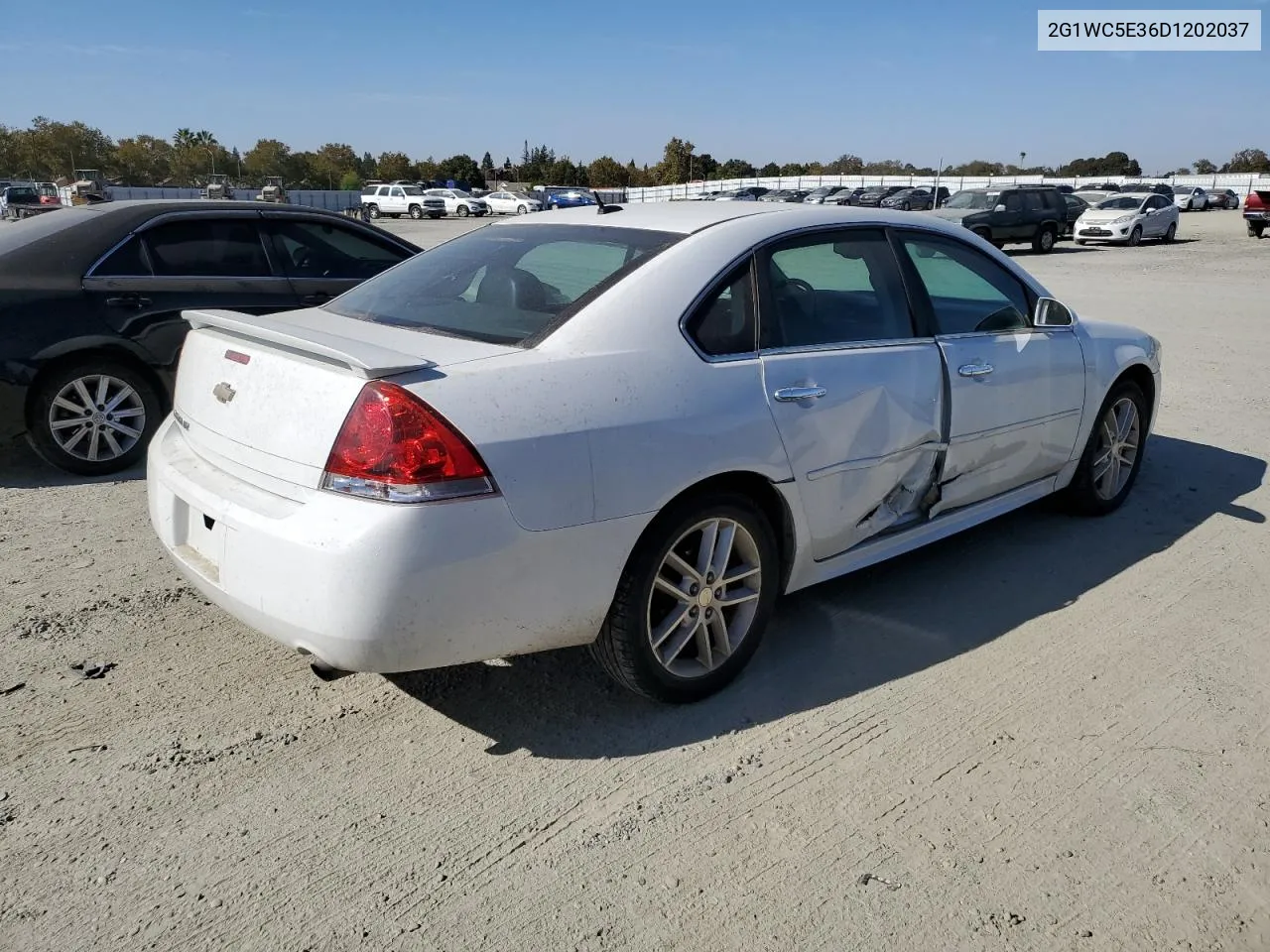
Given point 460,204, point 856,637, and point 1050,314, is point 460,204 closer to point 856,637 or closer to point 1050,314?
point 1050,314

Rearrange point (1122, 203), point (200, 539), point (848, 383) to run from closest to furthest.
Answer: point (200, 539)
point (848, 383)
point (1122, 203)

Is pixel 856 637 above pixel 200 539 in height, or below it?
below

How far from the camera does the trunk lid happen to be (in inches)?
106

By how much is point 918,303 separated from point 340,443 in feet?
7.96

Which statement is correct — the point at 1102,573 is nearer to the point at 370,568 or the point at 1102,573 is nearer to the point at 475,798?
the point at 475,798

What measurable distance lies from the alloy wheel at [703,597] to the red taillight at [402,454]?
2.46ft

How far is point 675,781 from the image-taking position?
290cm

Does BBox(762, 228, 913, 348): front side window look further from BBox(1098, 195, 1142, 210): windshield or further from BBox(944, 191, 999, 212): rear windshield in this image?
BBox(1098, 195, 1142, 210): windshield

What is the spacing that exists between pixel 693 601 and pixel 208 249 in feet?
14.8

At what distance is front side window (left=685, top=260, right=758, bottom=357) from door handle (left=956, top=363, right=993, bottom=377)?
111cm

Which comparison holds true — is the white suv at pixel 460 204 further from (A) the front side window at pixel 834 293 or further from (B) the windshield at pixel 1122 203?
(A) the front side window at pixel 834 293

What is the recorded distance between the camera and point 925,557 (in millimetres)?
4648

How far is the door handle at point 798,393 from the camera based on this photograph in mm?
3309

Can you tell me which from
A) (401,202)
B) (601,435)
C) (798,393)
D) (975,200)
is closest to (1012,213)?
(975,200)
